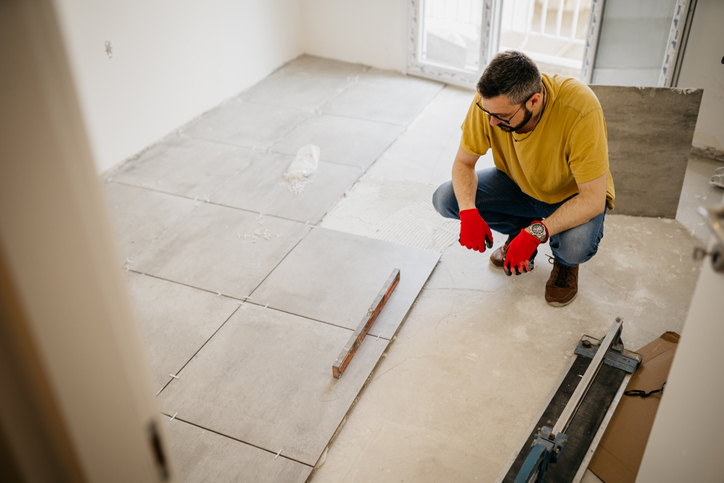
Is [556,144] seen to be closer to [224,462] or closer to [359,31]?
[224,462]

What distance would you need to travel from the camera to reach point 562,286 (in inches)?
92.5

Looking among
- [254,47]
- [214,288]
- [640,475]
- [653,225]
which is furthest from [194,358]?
[254,47]

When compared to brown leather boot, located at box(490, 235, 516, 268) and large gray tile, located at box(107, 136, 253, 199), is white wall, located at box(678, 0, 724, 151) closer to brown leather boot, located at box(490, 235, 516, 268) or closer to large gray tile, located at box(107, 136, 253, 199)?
brown leather boot, located at box(490, 235, 516, 268)

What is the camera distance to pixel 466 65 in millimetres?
4363

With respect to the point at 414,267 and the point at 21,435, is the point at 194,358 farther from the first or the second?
the point at 21,435

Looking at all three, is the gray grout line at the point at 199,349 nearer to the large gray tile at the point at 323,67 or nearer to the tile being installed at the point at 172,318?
the tile being installed at the point at 172,318

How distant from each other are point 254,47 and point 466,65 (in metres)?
1.68

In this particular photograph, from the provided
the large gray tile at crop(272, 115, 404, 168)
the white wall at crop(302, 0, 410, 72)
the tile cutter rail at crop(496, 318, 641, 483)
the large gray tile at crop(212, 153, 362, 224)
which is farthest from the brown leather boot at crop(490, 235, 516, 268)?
the white wall at crop(302, 0, 410, 72)

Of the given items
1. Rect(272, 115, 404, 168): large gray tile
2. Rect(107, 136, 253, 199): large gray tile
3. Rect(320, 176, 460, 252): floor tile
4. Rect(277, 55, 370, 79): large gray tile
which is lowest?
Rect(320, 176, 460, 252): floor tile

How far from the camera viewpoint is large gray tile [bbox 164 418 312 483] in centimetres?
175

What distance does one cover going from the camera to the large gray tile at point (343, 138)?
351 centimetres

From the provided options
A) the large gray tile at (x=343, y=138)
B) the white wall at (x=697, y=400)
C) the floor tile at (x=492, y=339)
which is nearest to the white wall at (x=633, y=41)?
the floor tile at (x=492, y=339)

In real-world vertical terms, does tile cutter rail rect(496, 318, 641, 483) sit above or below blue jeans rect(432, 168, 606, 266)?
below

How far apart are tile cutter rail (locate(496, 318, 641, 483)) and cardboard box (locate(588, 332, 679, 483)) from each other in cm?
3
